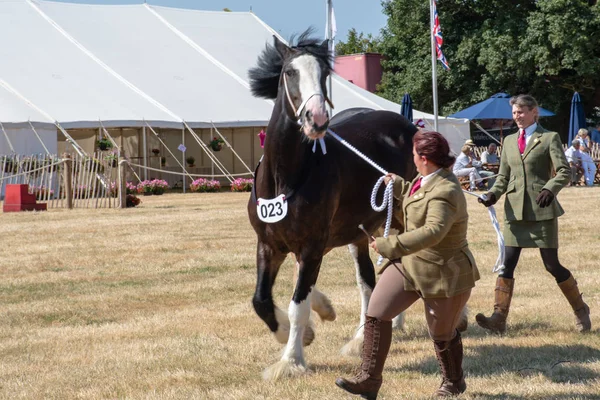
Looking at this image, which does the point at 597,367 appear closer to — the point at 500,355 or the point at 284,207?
the point at 500,355

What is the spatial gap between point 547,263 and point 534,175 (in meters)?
0.72

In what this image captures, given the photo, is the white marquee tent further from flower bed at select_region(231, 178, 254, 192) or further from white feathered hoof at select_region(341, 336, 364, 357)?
white feathered hoof at select_region(341, 336, 364, 357)

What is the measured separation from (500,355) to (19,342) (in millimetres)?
3775

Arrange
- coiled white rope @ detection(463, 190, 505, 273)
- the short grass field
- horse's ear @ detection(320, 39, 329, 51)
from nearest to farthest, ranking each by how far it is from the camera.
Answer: the short grass field, horse's ear @ detection(320, 39, 329, 51), coiled white rope @ detection(463, 190, 505, 273)

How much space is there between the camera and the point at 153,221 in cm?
1714

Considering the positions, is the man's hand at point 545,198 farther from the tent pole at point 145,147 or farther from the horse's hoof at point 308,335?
the tent pole at point 145,147

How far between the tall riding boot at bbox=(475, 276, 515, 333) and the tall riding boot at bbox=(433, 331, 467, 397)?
200 centimetres

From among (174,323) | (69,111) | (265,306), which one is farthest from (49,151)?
(265,306)

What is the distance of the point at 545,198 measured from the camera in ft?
22.2

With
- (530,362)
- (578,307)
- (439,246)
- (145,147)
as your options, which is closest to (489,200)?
(578,307)

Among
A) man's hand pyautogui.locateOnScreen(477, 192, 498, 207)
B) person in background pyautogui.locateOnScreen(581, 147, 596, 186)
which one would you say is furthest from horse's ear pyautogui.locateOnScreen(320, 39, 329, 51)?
person in background pyautogui.locateOnScreen(581, 147, 596, 186)

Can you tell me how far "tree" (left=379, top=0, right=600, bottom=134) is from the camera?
3459 cm

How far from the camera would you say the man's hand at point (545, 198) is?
22.2ft

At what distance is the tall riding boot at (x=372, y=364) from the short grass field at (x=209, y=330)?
0.40 metres
